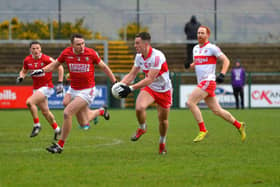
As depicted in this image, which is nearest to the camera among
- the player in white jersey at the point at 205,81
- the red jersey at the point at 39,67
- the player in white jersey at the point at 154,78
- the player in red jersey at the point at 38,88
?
the player in white jersey at the point at 154,78

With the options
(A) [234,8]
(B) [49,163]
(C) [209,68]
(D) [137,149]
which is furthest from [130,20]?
(B) [49,163]

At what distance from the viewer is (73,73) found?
1221 cm

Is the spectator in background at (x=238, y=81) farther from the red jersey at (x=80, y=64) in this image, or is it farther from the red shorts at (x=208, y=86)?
the red jersey at (x=80, y=64)

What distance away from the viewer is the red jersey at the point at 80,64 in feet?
39.2

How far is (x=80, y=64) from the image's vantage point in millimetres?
12039

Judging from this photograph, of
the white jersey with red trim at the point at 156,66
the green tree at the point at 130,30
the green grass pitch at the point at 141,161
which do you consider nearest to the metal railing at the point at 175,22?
the green tree at the point at 130,30

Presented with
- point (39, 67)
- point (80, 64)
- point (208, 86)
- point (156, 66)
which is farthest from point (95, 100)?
point (156, 66)

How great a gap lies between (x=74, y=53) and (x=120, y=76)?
2014 centimetres

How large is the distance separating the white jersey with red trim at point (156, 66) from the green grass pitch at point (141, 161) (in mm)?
Answer: 1105

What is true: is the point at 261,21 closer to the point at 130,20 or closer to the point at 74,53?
the point at 130,20

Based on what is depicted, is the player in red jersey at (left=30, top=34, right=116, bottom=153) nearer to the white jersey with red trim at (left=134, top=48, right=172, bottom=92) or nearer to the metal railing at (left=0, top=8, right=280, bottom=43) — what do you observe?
the white jersey with red trim at (left=134, top=48, right=172, bottom=92)

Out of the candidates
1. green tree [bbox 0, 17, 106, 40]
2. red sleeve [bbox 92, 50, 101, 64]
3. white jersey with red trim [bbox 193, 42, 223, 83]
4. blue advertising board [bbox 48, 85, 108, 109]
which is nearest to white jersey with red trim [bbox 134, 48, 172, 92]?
red sleeve [bbox 92, 50, 101, 64]

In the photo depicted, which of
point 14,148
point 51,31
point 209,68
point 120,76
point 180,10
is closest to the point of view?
point 14,148

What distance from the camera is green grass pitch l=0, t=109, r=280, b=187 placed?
8.46m
